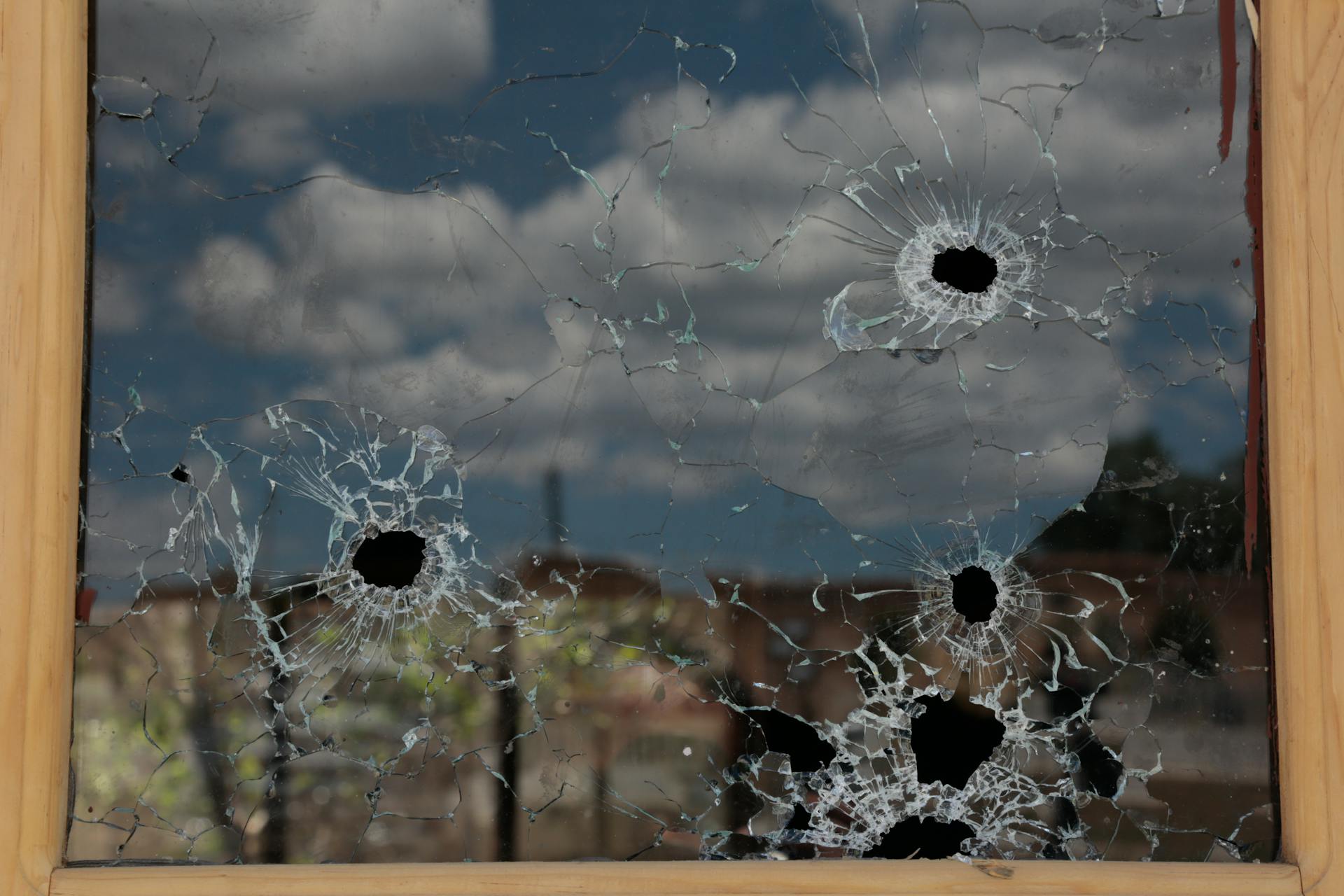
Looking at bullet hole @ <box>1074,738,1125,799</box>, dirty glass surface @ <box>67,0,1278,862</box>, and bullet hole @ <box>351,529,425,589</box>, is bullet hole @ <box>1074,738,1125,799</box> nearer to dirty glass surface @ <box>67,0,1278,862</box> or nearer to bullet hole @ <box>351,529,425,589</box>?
dirty glass surface @ <box>67,0,1278,862</box>

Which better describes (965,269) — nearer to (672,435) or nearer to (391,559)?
(672,435)

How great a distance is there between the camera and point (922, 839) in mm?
1266

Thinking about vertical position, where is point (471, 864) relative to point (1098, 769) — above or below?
below

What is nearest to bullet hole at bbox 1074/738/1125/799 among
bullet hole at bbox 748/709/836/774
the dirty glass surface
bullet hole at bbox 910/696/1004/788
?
the dirty glass surface

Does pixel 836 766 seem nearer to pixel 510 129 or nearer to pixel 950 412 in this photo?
pixel 950 412

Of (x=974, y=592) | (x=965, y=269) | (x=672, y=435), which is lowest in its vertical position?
(x=974, y=592)

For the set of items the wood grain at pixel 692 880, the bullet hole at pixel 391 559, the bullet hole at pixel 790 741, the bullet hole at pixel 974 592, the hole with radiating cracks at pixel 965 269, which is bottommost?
the wood grain at pixel 692 880

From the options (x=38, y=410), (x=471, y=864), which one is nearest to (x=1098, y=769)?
(x=471, y=864)

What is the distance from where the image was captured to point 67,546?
1241 millimetres

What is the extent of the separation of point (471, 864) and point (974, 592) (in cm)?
73

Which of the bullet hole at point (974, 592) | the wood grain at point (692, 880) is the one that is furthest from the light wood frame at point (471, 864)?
the bullet hole at point (974, 592)

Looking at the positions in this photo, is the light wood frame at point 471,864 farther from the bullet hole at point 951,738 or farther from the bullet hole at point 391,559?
the bullet hole at point 391,559

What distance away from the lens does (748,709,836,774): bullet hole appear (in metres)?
1.27

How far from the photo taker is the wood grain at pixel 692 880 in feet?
4.04
